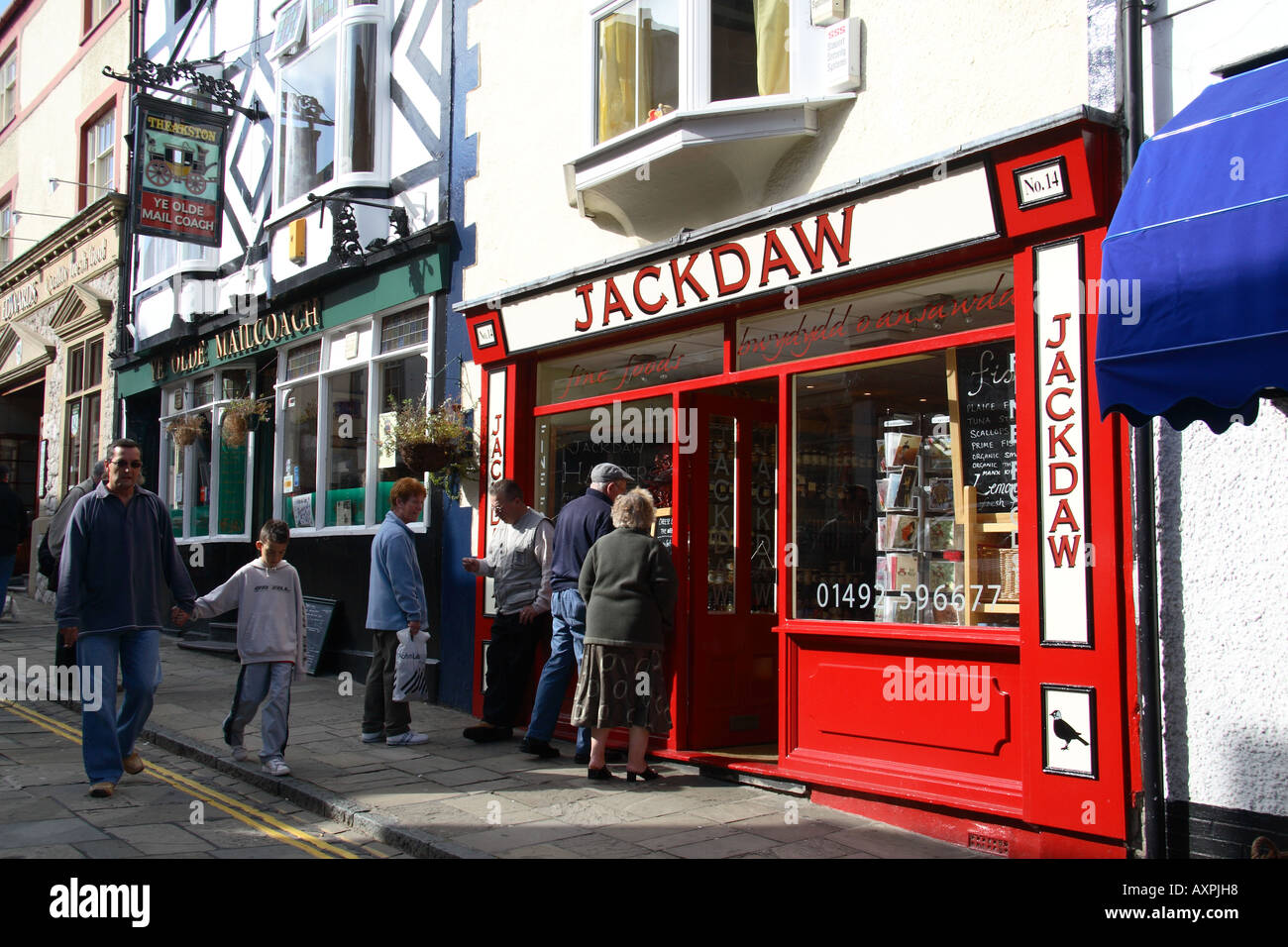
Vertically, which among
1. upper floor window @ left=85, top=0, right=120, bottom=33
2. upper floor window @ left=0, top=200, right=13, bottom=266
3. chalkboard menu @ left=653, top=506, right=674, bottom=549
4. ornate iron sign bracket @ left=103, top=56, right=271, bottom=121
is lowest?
chalkboard menu @ left=653, top=506, right=674, bottom=549

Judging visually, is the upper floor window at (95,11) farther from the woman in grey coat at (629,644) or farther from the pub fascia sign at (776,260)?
the woman in grey coat at (629,644)

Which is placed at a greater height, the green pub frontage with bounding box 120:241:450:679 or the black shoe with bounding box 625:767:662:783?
the green pub frontage with bounding box 120:241:450:679

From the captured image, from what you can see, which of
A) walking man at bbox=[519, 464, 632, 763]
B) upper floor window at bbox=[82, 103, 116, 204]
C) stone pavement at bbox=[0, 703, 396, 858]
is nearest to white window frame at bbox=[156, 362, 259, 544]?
upper floor window at bbox=[82, 103, 116, 204]

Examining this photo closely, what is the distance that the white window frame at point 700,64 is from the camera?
22.8 feet

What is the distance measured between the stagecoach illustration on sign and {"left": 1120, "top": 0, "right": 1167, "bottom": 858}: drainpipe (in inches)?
446

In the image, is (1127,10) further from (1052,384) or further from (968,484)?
(968,484)

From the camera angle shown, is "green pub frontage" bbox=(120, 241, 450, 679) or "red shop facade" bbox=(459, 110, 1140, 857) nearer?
"red shop facade" bbox=(459, 110, 1140, 857)

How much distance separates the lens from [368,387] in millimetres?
11383

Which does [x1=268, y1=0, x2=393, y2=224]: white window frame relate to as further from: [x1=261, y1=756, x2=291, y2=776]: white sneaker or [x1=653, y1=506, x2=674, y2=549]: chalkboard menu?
[x1=261, y1=756, x2=291, y2=776]: white sneaker

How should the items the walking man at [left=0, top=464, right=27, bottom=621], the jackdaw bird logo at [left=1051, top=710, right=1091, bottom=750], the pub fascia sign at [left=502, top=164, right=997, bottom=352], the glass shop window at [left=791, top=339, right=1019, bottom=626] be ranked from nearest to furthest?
the jackdaw bird logo at [left=1051, top=710, right=1091, bottom=750], the pub fascia sign at [left=502, top=164, right=997, bottom=352], the glass shop window at [left=791, top=339, right=1019, bottom=626], the walking man at [left=0, top=464, right=27, bottom=621]

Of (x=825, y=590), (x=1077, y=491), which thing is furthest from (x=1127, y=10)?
(x=825, y=590)

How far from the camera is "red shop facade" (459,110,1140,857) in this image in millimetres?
5445

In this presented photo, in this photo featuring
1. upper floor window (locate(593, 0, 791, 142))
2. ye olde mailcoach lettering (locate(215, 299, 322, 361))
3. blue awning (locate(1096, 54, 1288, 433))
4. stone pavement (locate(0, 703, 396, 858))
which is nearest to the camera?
blue awning (locate(1096, 54, 1288, 433))

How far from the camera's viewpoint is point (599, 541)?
7.28 metres
